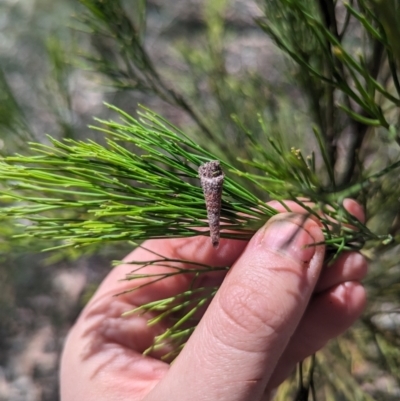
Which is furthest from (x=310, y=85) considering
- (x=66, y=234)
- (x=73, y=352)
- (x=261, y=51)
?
(x=261, y=51)

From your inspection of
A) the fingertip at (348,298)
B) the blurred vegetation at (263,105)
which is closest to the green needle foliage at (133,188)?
the blurred vegetation at (263,105)

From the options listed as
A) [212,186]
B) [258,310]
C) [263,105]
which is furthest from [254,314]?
[263,105]

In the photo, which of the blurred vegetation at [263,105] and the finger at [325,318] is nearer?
the blurred vegetation at [263,105]

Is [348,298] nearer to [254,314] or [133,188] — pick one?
[254,314]

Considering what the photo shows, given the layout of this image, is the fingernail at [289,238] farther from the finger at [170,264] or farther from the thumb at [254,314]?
the finger at [170,264]

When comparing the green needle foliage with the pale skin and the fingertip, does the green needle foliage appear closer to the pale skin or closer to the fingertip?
the pale skin
